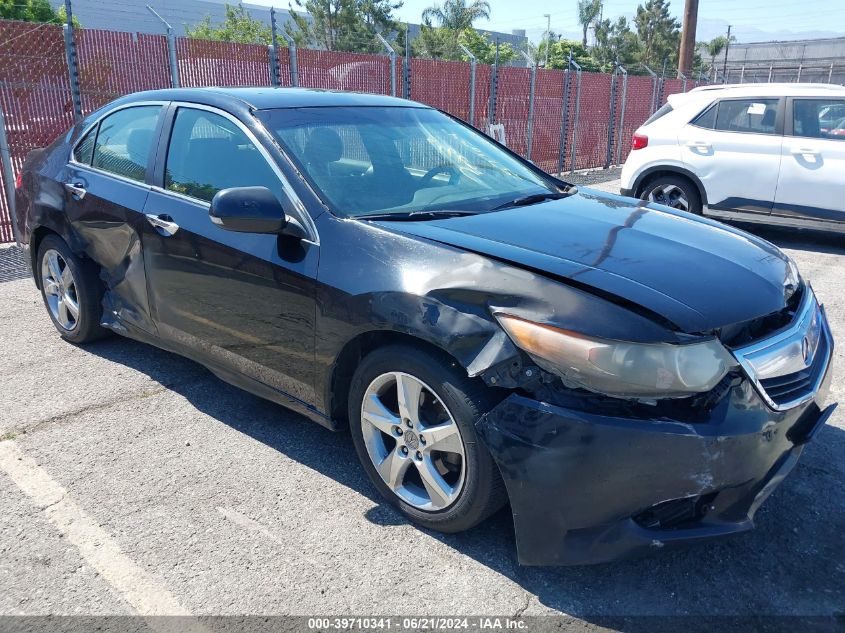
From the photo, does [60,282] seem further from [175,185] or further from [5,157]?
[5,157]

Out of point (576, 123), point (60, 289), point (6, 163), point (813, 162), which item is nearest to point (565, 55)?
point (576, 123)

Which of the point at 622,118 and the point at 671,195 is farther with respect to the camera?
the point at 622,118

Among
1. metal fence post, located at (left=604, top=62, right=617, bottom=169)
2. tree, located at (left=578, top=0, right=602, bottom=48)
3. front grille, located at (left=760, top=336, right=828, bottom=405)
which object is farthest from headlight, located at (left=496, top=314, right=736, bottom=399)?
tree, located at (left=578, top=0, right=602, bottom=48)

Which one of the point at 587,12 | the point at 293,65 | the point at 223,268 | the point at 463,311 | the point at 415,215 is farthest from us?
the point at 587,12

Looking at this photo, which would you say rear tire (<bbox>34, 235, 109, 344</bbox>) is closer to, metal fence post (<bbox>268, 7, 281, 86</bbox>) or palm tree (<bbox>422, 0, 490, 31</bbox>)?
metal fence post (<bbox>268, 7, 281, 86</bbox>)

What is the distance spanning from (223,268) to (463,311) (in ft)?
4.57

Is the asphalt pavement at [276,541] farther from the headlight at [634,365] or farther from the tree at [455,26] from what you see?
the tree at [455,26]

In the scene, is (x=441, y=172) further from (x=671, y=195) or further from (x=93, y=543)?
(x=671, y=195)

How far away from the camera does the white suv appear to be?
7656 mm

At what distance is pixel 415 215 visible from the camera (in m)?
3.09

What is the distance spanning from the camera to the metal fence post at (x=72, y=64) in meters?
7.63

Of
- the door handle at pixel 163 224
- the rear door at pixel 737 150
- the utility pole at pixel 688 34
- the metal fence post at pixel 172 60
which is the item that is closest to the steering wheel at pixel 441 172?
the door handle at pixel 163 224

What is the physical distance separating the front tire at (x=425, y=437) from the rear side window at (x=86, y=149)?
2.66m

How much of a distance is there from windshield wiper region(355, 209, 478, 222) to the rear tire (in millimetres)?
2175
